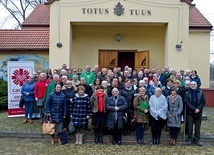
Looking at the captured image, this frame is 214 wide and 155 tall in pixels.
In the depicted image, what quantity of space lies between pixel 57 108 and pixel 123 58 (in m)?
8.84

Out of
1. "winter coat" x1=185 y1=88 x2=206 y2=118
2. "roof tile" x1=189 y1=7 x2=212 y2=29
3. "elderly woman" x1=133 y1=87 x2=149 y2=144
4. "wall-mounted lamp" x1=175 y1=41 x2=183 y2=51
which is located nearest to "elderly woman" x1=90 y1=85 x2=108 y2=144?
"elderly woman" x1=133 y1=87 x2=149 y2=144

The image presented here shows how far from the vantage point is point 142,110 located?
7.82 m

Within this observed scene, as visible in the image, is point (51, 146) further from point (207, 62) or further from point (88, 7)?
point (207, 62)

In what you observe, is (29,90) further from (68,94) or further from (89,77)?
(68,94)

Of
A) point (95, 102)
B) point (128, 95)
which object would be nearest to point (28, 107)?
point (95, 102)

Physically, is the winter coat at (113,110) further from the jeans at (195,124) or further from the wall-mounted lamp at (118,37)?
the wall-mounted lamp at (118,37)

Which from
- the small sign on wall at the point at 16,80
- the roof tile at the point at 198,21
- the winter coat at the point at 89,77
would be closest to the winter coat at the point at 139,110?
the winter coat at the point at 89,77

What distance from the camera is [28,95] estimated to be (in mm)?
9742

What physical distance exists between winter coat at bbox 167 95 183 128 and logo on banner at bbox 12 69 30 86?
6.03 m

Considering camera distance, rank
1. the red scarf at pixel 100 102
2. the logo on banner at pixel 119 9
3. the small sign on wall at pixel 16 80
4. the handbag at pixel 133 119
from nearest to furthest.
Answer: the red scarf at pixel 100 102, the handbag at pixel 133 119, the small sign on wall at pixel 16 80, the logo on banner at pixel 119 9

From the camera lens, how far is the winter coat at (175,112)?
7.72 metres

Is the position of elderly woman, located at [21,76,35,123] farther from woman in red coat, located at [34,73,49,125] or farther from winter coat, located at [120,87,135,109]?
winter coat, located at [120,87,135,109]

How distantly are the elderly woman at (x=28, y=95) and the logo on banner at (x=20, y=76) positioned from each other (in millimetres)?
929

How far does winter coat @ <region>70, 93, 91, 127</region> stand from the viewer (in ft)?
25.1
